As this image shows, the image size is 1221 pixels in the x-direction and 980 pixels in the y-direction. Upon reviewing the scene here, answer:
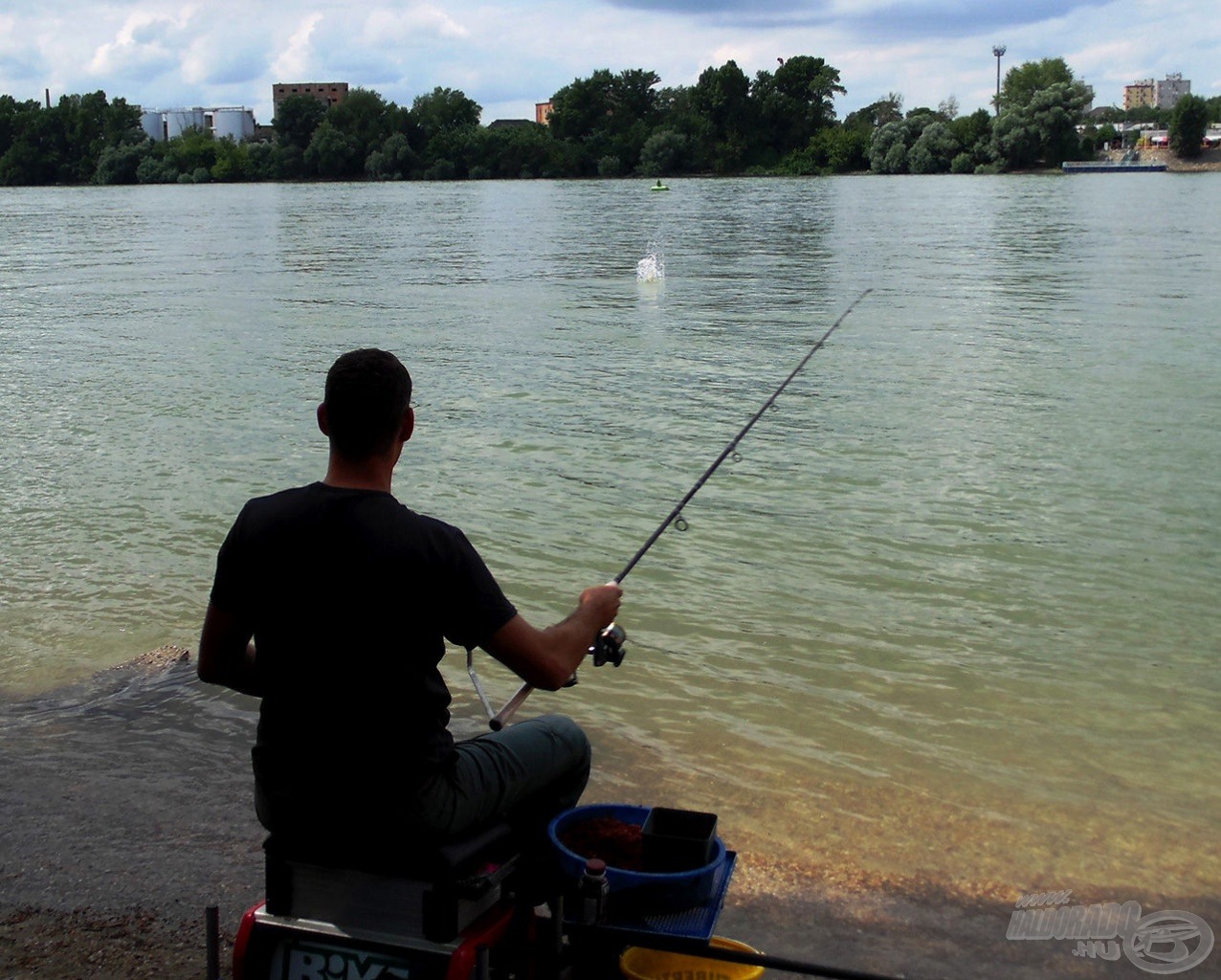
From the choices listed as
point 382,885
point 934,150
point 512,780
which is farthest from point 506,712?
point 934,150

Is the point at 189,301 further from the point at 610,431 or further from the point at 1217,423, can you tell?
the point at 1217,423

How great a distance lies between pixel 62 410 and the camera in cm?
1313

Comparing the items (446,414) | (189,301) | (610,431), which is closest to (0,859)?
(610,431)

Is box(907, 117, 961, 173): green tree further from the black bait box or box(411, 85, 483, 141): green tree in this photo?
the black bait box

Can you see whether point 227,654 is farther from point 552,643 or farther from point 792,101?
point 792,101

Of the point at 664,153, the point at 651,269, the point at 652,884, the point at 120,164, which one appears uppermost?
the point at 664,153

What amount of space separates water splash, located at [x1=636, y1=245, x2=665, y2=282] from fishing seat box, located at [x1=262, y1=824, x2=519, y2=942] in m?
23.6

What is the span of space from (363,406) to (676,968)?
1320 mm

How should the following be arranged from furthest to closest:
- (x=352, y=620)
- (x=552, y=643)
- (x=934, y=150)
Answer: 1. (x=934, y=150)
2. (x=552, y=643)
3. (x=352, y=620)

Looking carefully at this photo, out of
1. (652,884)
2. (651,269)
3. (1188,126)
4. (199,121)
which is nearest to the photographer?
(652,884)

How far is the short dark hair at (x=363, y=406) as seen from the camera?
250cm

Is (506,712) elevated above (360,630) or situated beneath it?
situated beneath

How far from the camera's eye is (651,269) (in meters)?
27.5

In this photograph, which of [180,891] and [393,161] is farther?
[393,161]
